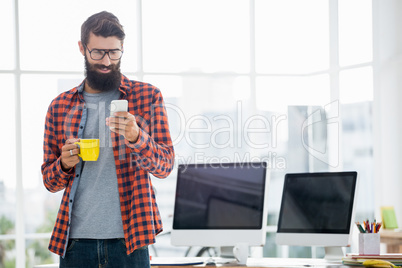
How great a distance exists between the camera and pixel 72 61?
5.88 metres

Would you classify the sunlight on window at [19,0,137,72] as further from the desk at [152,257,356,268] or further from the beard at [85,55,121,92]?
the beard at [85,55,121,92]

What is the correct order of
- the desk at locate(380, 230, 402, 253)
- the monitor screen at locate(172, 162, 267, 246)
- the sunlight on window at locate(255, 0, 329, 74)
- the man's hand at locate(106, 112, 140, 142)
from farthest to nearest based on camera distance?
the sunlight on window at locate(255, 0, 329, 74), the desk at locate(380, 230, 402, 253), the monitor screen at locate(172, 162, 267, 246), the man's hand at locate(106, 112, 140, 142)

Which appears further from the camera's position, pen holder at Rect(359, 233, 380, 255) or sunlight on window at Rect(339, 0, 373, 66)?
sunlight on window at Rect(339, 0, 373, 66)

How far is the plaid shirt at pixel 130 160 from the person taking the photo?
A: 1.77 metres

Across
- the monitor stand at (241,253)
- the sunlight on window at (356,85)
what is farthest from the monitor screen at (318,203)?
the sunlight on window at (356,85)

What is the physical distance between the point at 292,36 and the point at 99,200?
483cm

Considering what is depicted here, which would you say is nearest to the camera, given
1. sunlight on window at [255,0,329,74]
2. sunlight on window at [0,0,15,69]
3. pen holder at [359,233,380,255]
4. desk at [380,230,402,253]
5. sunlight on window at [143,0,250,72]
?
pen holder at [359,233,380,255]

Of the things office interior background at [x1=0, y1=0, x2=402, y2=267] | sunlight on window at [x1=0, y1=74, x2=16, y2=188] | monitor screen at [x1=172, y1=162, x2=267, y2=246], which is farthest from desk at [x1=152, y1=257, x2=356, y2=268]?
sunlight on window at [x1=0, y1=74, x2=16, y2=188]

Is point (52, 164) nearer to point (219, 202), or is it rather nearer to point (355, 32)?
point (219, 202)

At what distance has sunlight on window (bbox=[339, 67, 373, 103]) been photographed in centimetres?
586

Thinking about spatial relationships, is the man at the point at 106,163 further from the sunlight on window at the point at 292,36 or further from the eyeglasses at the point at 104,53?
the sunlight on window at the point at 292,36

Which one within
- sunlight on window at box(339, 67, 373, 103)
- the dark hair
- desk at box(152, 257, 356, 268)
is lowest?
desk at box(152, 257, 356, 268)

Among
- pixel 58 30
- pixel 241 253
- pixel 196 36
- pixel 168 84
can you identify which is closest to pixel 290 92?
pixel 196 36

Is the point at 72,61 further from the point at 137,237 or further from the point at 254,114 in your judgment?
the point at 137,237
